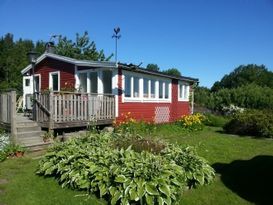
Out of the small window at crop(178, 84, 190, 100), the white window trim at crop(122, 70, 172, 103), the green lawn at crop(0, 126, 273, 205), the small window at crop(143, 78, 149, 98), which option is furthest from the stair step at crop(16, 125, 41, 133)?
the small window at crop(178, 84, 190, 100)

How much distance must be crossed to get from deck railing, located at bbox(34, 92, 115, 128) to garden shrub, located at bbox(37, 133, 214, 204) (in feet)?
14.7

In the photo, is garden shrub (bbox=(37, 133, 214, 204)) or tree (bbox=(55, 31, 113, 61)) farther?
tree (bbox=(55, 31, 113, 61))

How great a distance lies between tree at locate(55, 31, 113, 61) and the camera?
39781 millimetres

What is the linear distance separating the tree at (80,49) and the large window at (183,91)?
20.3 meters

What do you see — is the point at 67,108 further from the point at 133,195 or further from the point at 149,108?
the point at 133,195

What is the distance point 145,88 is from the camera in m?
17.8

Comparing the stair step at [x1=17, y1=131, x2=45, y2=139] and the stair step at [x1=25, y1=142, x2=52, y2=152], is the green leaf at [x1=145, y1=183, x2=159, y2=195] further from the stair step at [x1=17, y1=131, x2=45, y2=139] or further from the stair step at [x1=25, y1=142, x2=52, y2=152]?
the stair step at [x1=17, y1=131, x2=45, y2=139]

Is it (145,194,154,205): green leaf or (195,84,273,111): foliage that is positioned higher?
(195,84,273,111): foliage

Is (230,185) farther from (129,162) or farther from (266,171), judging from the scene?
(129,162)

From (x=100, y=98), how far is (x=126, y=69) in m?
2.46

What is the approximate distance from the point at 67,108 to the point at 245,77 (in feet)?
256

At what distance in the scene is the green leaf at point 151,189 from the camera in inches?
205

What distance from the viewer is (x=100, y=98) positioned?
1410cm

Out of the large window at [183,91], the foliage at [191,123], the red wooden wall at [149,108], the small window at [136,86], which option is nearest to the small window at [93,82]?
the red wooden wall at [149,108]
